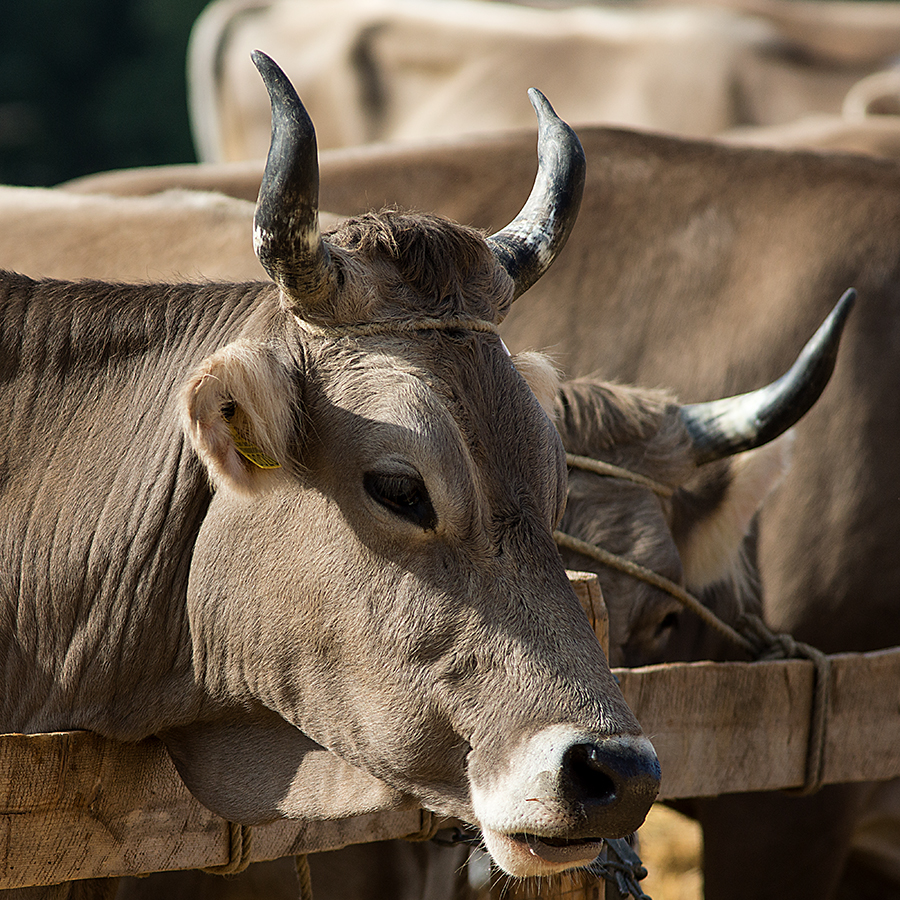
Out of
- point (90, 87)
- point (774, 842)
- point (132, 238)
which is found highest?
point (132, 238)

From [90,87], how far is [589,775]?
21338 millimetres

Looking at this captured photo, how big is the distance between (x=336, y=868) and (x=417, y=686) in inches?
55.4

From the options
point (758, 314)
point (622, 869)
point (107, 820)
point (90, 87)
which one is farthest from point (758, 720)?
point (90, 87)

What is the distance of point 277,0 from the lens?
12.0 metres

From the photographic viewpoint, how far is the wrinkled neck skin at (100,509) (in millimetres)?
2068

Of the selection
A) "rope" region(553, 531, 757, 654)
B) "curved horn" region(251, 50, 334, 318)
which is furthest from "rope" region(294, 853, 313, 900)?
"curved horn" region(251, 50, 334, 318)

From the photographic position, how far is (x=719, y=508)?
3219 millimetres

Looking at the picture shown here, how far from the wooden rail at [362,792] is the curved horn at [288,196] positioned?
0.79 meters

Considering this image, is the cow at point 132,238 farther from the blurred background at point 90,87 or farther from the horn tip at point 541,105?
the blurred background at point 90,87

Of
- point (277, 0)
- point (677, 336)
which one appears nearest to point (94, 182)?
point (677, 336)

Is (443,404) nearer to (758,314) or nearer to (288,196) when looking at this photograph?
(288,196)

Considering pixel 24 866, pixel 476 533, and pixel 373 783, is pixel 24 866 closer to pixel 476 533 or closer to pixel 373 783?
pixel 373 783

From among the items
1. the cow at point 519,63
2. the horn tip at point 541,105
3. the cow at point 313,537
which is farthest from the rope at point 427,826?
the cow at point 519,63

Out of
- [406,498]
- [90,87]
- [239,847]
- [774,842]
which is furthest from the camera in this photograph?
[90,87]
